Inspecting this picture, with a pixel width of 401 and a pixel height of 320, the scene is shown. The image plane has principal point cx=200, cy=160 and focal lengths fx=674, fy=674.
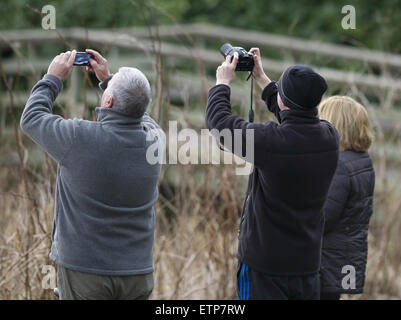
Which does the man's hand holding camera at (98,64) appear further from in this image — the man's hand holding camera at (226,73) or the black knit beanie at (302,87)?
the black knit beanie at (302,87)

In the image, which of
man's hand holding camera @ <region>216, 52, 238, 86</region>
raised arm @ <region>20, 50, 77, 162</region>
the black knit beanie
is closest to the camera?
raised arm @ <region>20, 50, 77, 162</region>

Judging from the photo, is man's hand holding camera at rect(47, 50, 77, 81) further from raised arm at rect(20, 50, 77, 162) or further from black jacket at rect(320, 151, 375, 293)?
black jacket at rect(320, 151, 375, 293)

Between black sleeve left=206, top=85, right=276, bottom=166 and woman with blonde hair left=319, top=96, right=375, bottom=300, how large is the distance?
708mm

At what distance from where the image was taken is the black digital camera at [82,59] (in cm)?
278

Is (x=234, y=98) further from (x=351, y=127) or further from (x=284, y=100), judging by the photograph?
(x=284, y=100)

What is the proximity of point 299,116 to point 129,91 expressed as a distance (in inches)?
26.5

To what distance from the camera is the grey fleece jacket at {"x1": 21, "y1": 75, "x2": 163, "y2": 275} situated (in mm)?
2525

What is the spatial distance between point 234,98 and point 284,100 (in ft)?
11.1

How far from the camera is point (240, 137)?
259 centimetres

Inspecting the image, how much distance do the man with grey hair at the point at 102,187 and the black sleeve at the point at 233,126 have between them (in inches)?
10.7

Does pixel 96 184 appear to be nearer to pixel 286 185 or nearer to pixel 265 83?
pixel 286 185

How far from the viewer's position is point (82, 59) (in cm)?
280

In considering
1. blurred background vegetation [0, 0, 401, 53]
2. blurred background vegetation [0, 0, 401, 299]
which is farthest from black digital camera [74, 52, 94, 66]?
blurred background vegetation [0, 0, 401, 53]

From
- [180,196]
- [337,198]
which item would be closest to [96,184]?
[337,198]
